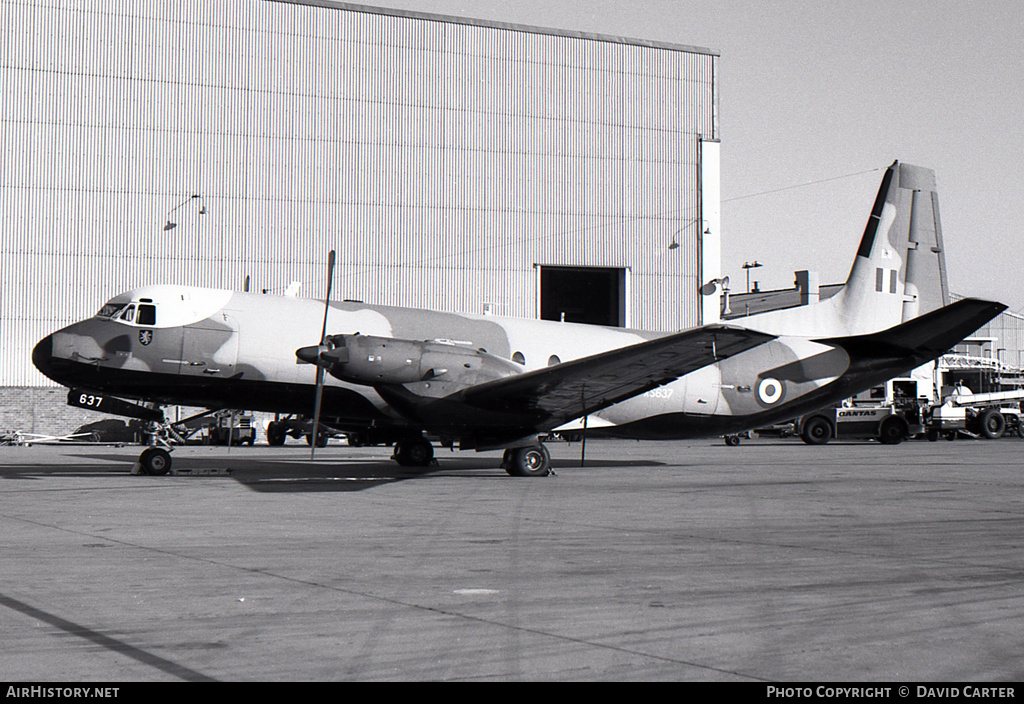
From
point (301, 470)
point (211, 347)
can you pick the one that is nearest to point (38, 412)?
point (301, 470)

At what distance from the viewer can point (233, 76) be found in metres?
43.8

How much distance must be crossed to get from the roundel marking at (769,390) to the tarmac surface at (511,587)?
758 centimetres

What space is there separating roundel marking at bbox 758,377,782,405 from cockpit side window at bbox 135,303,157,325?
43.8ft

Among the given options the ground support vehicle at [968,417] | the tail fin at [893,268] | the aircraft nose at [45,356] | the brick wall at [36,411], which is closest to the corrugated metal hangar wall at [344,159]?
the brick wall at [36,411]

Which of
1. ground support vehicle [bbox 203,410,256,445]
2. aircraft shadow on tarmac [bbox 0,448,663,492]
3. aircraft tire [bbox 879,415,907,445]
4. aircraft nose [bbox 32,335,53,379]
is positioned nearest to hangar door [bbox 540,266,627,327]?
aircraft tire [bbox 879,415,907,445]

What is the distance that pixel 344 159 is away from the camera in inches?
1768

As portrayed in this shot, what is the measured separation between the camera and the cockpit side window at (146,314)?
18.5 metres

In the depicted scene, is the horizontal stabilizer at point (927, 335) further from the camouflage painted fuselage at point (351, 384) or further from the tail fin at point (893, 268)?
the tail fin at point (893, 268)

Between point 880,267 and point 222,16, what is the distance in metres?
32.0

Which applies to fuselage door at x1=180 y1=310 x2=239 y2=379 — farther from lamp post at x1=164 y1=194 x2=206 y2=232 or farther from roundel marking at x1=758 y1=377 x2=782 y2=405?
lamp post at x1=164 y1=194 x2=206 y2=232

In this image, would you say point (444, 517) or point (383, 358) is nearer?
point (444, 517)

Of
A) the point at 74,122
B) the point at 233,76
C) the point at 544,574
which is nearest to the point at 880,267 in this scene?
the point at 544,574

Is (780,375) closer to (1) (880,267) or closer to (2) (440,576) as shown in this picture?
(1) (880,267)

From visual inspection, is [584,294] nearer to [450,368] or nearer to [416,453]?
[416,453]
